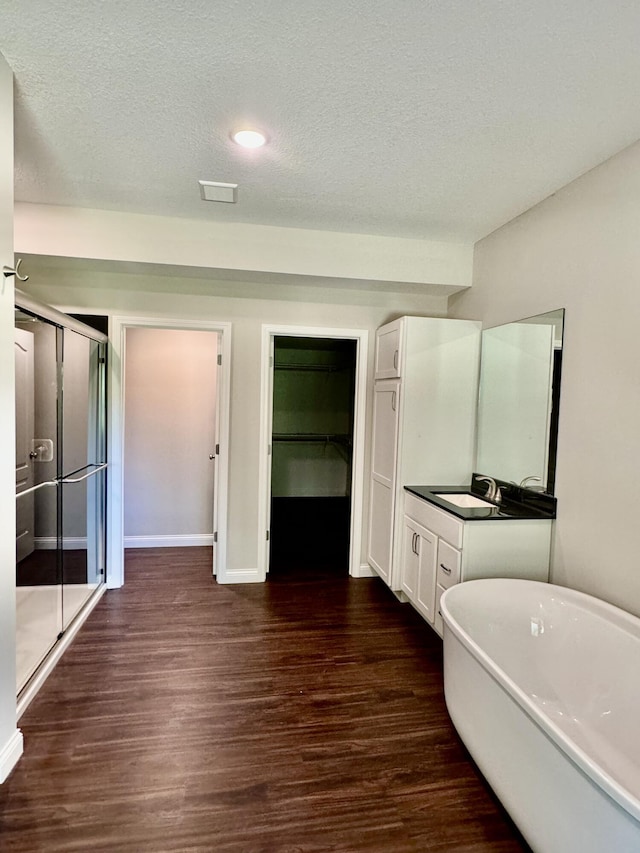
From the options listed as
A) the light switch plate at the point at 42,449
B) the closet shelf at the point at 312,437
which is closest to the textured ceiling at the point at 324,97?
the light switch plate at the point at 42,449

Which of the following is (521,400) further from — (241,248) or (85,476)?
(85,476)

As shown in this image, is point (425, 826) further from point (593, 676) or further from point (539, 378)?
point (539, 378)

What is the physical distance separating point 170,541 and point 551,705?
136 inches

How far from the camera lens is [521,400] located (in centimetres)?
287

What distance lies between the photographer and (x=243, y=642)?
277 centimetres

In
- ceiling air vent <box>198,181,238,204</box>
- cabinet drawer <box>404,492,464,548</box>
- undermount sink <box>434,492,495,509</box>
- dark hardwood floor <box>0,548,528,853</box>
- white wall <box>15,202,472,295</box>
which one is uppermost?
ceiling air vent <box>198,181,238,204</box>

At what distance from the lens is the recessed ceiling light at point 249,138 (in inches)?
79.8

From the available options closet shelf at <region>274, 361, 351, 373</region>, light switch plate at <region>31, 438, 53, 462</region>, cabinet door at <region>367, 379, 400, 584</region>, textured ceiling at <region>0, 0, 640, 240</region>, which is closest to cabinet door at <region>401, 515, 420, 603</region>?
cabinet door at <region>367, 379, 400, 584</region>

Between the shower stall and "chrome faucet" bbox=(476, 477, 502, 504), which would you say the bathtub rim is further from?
the shower stall

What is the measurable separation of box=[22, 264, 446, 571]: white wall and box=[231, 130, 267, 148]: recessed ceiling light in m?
1.39

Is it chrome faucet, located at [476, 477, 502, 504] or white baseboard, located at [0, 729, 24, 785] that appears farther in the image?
chrome faucet, located at [476, 477, 502, 504]

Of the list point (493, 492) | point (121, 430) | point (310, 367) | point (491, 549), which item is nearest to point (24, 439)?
point (121, 430)

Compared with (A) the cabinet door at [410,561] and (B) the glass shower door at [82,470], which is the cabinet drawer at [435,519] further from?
(B) the glass shower door at [82,470]

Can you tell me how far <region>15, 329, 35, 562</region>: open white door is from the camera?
2.25m
